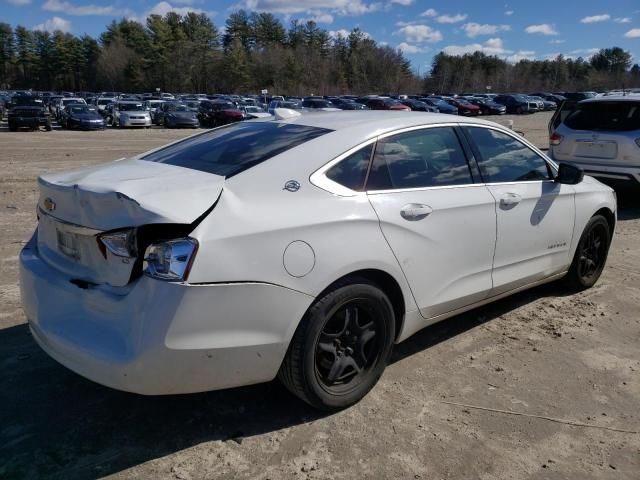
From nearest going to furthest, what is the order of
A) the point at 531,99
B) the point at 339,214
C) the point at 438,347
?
the point at 339,214 → the point at 438,347 → the point at 531,99

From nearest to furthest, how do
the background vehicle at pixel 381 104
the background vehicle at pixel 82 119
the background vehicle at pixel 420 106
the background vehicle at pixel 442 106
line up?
1. the background vehicle at pixel 82 119
2. the background vehicle at pixel 381 104
3. the background vehicle at pixel 420 106
4. the background vehicle at pixel 442 106

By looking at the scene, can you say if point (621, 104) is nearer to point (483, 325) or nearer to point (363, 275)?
point (483, 325)

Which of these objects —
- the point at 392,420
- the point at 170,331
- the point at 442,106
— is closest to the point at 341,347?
the point at 392,420

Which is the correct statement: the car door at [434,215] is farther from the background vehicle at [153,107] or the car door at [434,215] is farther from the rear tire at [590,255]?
the background vehicle at [153,107]

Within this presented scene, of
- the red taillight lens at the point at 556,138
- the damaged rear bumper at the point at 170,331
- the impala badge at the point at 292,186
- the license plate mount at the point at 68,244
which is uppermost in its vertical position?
the impala badge at the point at 292,186

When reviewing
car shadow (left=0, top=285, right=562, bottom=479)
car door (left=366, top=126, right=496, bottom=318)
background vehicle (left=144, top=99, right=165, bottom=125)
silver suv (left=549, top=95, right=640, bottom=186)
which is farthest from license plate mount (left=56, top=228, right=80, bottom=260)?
background vehicle (left=144, top=99, right=165, bottom=125)

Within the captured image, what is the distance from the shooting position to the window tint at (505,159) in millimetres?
3953

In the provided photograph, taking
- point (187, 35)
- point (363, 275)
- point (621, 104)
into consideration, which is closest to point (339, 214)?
point (363, 275)

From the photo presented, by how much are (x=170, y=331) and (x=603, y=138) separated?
782 cm

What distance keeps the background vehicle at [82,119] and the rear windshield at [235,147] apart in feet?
92.5

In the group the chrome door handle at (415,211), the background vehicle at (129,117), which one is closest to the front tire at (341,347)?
the chrome door handle at (415,211)

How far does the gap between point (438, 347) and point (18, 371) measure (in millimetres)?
2726

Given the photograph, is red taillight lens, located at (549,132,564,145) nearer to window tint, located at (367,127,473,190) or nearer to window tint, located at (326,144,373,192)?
window tint, located at (367,127,473,190)

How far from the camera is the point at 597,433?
3008 millimetres
